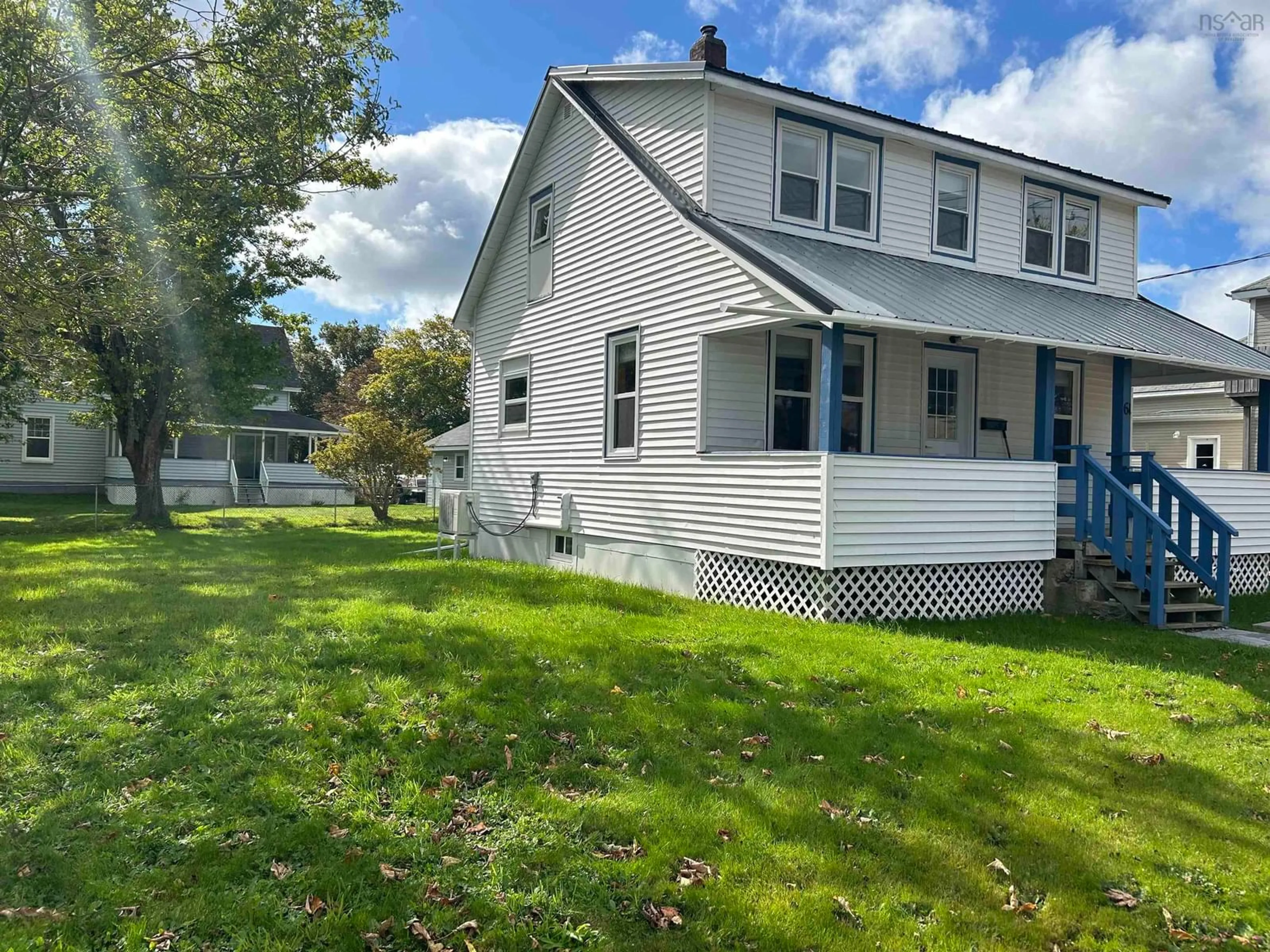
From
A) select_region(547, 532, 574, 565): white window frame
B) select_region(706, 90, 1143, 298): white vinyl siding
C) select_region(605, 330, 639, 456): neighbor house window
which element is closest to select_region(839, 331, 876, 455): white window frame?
select_region(706, 90, 1143, 298): white vinyl siding

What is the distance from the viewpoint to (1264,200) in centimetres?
2350

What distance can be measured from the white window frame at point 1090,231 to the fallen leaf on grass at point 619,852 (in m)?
13.7

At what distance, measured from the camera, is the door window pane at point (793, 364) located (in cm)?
1080

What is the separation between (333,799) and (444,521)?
11.5m

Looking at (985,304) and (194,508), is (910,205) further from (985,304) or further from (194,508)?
(194,508)

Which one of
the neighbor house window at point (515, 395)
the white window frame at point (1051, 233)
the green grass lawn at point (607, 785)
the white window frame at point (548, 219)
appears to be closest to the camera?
the green grass lawn at point (607, 785)

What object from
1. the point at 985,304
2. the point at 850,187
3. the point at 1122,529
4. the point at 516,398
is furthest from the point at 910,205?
the point at 516,398

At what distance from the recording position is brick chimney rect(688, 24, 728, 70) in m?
12.5

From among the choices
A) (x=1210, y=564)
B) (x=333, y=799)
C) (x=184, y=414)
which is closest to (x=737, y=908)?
(x=333, y=799)

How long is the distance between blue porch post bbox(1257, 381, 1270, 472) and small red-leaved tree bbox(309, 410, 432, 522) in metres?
19.6

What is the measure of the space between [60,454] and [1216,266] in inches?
1615

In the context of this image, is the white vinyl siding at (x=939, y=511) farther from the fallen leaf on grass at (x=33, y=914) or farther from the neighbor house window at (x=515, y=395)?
the neighbor house window at (x=515, y=395)

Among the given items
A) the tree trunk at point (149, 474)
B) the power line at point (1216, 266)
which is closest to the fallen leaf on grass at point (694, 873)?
the tree trunk at point (149, 474)

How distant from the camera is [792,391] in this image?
35.8 feet
